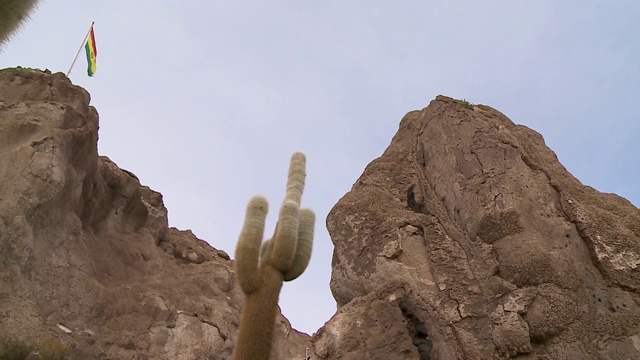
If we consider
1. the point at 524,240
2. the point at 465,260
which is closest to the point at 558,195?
the point at 524,240

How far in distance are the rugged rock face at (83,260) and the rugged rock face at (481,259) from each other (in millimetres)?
11277

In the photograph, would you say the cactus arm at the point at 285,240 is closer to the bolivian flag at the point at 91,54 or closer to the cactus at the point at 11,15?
the cactus at the point at 11,15

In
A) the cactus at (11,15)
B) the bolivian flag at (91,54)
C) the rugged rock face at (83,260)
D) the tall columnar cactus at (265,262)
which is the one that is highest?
the bolivian flag at (91,54)

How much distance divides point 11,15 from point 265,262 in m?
3.17

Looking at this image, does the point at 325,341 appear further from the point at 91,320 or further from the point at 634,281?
the point at 91,320

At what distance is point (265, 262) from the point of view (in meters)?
5.59

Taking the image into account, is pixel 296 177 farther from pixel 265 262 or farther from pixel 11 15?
pixel 11 15

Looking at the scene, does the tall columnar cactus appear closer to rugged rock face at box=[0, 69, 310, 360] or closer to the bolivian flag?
rugged rock face at box=[0, 69, 310, 360]

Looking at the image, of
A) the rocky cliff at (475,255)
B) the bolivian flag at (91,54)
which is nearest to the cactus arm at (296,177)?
the rocky cliff at (475,255)

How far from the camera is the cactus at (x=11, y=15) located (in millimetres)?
4711

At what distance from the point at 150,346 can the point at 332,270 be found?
12.0 m

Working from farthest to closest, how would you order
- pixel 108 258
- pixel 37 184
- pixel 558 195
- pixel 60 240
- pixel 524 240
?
1. pixel 108 258
2. pixel 60 240
3. pixel 37 184
4. pixel 558 195
5. pixel 524 240

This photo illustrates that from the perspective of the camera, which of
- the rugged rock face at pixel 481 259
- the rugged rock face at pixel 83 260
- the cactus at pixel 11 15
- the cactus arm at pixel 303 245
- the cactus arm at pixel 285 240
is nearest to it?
the cactus at pixel 11 15

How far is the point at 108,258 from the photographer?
20.9 m
